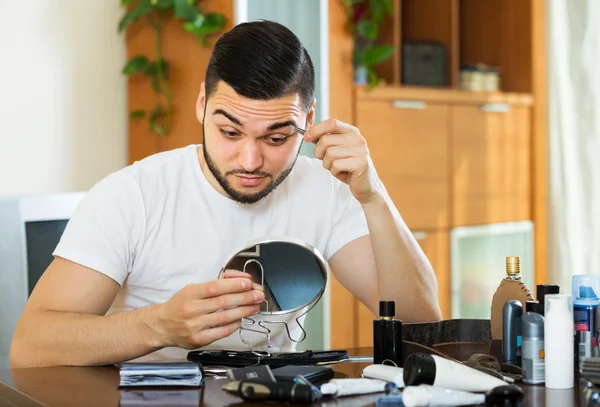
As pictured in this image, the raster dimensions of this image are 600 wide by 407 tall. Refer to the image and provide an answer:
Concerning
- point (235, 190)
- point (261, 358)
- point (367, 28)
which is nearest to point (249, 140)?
point (235, 190)

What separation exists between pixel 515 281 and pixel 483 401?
42cm

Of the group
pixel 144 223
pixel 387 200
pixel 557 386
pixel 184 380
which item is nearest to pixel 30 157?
pixel 144 223

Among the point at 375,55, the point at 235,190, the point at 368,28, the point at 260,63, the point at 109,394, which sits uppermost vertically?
the point at 368,28

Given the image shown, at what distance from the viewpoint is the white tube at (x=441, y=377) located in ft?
4.49

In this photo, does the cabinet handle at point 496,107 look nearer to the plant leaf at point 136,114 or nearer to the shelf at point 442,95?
the shelf at point 442,95

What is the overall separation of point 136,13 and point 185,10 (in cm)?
19

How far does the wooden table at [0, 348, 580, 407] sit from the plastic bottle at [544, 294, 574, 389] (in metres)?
0.02

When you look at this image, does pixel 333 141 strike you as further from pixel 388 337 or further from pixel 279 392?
pixel 279 392

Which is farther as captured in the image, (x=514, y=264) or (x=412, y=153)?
(x=412, y=153)

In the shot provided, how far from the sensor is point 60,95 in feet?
11.0

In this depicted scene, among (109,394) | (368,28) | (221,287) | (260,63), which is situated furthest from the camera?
(368,28)

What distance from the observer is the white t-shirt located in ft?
6.20

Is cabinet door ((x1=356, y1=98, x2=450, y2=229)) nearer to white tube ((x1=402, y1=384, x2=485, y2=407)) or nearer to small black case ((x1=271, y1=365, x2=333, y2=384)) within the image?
small black case ((x1=271, y1=365, x2=333, y2=384))

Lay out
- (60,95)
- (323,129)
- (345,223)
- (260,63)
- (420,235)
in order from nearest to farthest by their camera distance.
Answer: (323,129) < (260,63) < (345,223) < (60,95) < (420,235)
